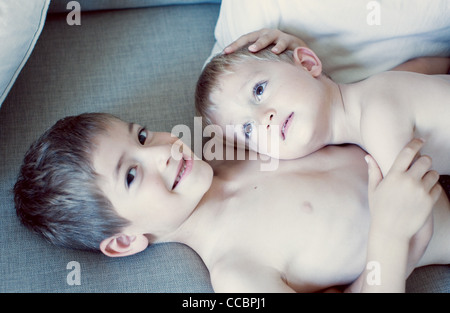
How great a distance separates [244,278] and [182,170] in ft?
0.80

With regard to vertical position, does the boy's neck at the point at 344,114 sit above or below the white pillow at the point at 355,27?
below

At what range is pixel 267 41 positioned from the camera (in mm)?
1186

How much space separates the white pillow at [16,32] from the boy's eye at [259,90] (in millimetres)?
493

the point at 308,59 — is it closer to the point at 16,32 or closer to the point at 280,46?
the point at 280,46

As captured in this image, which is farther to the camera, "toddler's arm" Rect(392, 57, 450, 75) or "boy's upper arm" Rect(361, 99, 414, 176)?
"toddler's arm" Rect(392, 57, 450, 75)

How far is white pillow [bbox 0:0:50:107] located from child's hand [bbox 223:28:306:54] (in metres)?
0.42

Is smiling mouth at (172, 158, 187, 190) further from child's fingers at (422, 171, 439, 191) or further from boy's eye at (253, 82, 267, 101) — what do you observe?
child's fingers at (422, 171, 439, 191)

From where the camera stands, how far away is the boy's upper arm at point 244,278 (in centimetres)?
96

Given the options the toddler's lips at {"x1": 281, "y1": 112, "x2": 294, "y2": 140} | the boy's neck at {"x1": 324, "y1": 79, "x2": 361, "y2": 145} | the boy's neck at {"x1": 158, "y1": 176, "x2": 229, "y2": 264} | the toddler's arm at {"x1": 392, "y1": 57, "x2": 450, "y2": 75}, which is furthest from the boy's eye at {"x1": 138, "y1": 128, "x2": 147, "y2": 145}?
the toddler's arm at {"x1": 392, "y1": 57, "x2": 450, "y2": 75}

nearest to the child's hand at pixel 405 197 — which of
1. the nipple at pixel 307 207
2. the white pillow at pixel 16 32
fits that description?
the nipple at pixel 307 207

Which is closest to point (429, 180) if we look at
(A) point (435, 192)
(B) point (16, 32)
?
(A) point (435, 192)

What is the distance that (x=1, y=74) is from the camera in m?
1.12

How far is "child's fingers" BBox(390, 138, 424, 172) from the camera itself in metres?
0.95

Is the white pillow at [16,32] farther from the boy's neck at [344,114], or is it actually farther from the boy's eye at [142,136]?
the boy's neck at [344,114]
